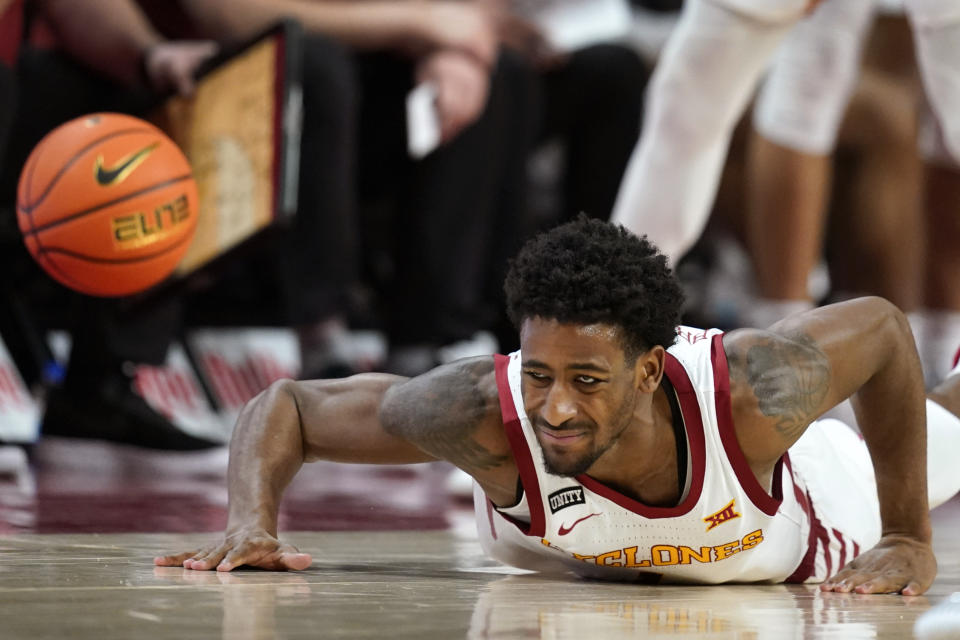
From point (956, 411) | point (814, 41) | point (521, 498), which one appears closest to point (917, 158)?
point (814, 41)

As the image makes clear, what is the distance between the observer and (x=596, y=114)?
5875 mm

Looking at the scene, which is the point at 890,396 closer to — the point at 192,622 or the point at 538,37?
the point at 192,622

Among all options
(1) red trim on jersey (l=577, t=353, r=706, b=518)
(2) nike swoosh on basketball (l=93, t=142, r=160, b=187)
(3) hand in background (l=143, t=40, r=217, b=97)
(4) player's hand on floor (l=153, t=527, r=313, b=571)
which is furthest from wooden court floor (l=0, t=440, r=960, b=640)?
(3) hand in background (l=143, t=40, r=217, b=97)

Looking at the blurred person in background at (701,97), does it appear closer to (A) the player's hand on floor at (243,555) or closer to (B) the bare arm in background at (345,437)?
(B) the bare arm in background at (345,437)

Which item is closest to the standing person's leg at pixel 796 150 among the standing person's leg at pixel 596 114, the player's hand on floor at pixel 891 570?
the standing person's leg at pixel 596 114

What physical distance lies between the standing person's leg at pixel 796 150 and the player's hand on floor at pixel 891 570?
7.46 feet

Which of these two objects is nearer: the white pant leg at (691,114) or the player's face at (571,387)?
the player's face at (571,387)

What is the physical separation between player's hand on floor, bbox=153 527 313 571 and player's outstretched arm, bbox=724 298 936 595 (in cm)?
77

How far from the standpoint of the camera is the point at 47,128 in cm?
460

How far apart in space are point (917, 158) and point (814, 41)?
113cm

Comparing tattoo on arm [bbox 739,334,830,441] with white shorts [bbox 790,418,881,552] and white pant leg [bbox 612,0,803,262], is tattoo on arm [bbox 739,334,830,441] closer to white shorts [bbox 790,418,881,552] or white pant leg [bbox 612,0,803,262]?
white shorts [bbox 790,418,881,552]

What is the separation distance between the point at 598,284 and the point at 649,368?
0.19m

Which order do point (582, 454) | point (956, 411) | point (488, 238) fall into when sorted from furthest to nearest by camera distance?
point (488, 238) → point (956, 411) → point (582, 454)

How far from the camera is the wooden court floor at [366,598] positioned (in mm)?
1743
